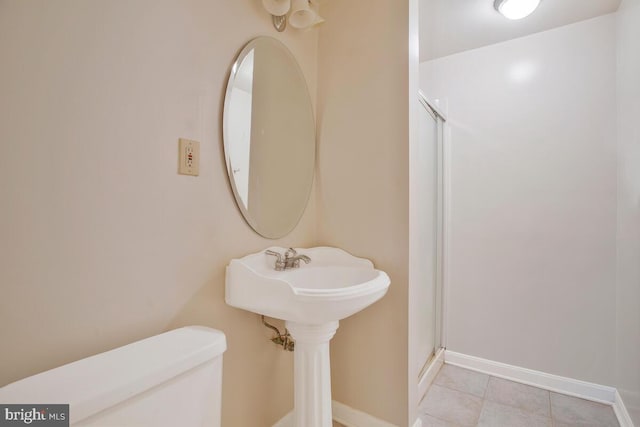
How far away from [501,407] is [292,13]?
7.93ft

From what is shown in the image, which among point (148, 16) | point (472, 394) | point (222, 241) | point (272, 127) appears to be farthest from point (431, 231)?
point (148, 16)

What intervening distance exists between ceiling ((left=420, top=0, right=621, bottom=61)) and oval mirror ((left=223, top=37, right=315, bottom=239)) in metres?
0.99

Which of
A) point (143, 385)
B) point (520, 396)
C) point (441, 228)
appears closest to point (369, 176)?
point (441, 228)

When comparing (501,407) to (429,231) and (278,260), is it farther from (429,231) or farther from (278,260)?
(278,260)

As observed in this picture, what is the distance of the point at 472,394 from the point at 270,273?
5.03 feet

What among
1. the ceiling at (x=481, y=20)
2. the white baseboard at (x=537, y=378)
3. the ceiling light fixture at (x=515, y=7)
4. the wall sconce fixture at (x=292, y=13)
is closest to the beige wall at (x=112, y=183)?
the wall sconce fixture at (x=292, y=13)

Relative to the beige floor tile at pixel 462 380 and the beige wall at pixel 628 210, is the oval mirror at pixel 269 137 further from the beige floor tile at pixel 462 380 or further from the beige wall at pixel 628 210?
the beige wall at pixel 628 210

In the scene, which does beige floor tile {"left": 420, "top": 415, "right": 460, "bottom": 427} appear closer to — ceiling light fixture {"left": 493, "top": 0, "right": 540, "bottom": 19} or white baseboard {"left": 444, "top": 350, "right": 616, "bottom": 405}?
white baseboard {"left": 444, "top": 350, "right": 616, "bottom": 405}

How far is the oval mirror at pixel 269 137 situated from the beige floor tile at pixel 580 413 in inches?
72.5

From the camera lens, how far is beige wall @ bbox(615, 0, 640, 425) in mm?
1401

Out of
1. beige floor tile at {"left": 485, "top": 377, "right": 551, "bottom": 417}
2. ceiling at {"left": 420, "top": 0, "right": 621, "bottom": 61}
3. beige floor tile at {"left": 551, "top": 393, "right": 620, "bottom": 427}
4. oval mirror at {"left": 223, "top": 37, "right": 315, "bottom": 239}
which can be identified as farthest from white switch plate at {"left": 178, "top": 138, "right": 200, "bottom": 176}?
beige floor tile at {"left": 551, "top": 393, "right": 620, "bottom": 427}

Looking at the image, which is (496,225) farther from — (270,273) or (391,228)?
(270,273)

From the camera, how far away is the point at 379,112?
4.72 ft

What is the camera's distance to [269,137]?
4.53 feet
